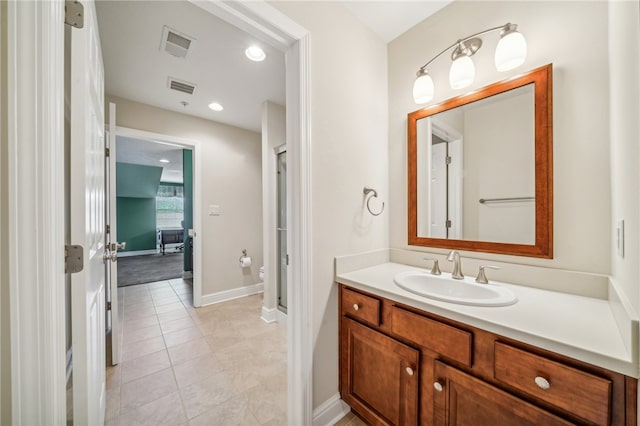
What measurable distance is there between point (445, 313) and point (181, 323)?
2724mm

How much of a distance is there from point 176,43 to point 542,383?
2640 mm

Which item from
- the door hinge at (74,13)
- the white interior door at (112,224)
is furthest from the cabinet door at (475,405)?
the white interior door at (112,224)

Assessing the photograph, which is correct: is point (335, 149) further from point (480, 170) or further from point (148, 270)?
point (148, 270)

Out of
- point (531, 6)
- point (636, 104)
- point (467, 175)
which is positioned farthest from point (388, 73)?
point (636, 104)

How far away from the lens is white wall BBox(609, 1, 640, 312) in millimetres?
632

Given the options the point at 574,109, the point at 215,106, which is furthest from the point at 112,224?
the point at 574,109

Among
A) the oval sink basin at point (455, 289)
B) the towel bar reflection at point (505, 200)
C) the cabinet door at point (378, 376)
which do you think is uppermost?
the towel bar reflection at point (505, 200)

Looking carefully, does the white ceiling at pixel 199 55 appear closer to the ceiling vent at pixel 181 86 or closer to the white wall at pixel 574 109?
the ceiling vent at pixel 181 86

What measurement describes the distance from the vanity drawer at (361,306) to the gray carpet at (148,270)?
4.33 m

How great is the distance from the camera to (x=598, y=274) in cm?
102

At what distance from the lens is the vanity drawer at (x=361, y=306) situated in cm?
119

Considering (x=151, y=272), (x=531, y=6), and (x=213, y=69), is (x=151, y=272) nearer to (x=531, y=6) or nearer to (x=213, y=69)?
(x=213, y=69)

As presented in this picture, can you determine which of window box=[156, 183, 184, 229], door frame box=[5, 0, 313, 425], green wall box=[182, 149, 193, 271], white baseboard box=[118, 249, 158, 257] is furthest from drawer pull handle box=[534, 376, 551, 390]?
window box=[156, 183, 184, 229]

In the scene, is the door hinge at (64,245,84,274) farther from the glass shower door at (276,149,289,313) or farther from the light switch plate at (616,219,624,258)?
the glass shower door at (276,149,289,313)
